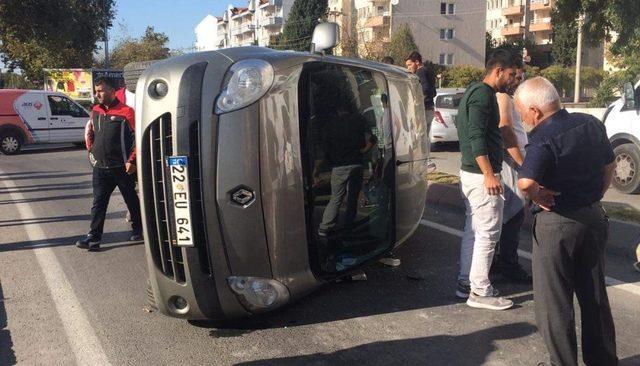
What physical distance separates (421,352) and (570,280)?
3.39 ft

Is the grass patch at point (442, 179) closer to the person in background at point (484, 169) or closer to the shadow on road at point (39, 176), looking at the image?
the person in background at point (484, 169)

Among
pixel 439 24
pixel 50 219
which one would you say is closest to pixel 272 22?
pixel 439 24

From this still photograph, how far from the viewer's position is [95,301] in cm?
467

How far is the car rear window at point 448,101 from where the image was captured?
49.6 ft

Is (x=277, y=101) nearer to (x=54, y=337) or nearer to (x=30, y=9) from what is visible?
(x=54, y=337)

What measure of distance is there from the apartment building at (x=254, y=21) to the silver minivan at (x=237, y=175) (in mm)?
79844

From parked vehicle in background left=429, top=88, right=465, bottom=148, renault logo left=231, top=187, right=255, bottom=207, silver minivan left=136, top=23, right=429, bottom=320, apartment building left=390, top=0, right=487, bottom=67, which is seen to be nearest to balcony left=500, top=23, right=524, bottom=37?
apartment building left=390, top=0, right=487, bottom=67

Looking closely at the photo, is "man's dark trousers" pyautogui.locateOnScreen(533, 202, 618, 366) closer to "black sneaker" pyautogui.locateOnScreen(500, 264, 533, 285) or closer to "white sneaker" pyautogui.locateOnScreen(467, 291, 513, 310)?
"white sneaker" pyautogui.locateOnScreen(467, 291, 513, 310)

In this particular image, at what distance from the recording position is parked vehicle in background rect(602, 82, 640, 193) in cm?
866

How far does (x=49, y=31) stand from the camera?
1116 inches

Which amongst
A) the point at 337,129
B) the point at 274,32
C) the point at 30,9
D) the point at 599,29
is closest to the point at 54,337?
the point at 337,129

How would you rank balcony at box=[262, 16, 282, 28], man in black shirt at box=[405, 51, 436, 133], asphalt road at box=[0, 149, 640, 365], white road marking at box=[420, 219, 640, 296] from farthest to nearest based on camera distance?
balcony at box=[262, 16, 282, 28]
man in black shirt at box=[405, 51, 436, 133]
white road marking at box=[420, 219, 640, 296]
asphalt road at box=[0, 149, 640, 365]

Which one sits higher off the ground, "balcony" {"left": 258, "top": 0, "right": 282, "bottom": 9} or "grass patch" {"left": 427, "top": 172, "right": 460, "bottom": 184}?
"balcony" {"left": 258, "top": 0, "right": 282, "bottom": 9}

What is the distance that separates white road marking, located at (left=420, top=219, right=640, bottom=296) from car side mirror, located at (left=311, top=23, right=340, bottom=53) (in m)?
2.55
